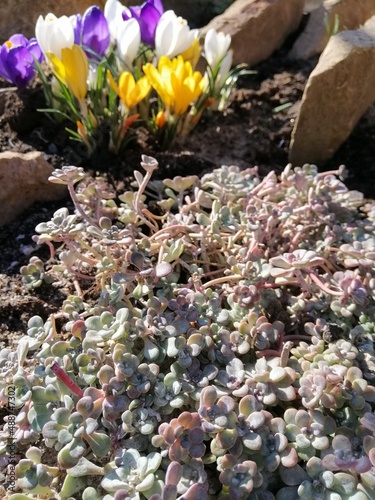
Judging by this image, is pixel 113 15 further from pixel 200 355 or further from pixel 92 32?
pixel 200 355

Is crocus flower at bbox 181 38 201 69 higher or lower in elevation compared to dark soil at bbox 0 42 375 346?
higher

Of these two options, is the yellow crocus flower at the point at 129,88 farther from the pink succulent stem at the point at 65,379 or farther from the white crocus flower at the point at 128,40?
the pink succulent stem at the point at 65,379

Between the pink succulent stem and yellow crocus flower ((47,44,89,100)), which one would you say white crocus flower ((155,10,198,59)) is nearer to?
yellow crocus flower ((47,44,89,100))

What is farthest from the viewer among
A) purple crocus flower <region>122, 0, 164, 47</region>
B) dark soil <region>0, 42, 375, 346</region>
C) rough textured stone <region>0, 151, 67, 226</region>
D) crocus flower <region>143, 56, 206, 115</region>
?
purple crocus flower <region>122, 0, 164, 47</region>

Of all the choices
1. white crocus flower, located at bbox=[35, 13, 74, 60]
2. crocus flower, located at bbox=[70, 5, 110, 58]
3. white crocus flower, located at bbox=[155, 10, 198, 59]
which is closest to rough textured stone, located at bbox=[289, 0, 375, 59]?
white crocus flower, located at bbox=[155, 10, 198, 59]

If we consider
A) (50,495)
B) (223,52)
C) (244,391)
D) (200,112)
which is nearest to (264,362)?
(244,391)
